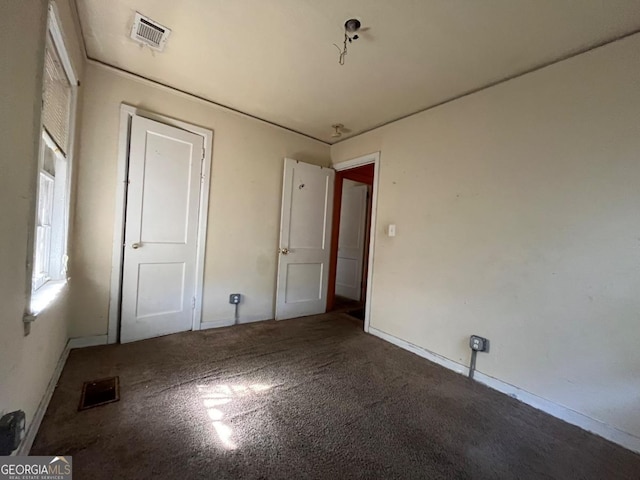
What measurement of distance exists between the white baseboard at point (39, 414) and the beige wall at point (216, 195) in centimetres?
51

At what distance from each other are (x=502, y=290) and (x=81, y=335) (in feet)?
11.9

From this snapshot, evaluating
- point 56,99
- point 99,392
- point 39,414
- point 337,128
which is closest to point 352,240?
point 337,128

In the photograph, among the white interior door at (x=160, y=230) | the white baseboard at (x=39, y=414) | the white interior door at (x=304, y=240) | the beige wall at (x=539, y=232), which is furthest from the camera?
the white interior door at (x=304, y=240)

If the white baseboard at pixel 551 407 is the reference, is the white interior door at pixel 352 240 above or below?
above

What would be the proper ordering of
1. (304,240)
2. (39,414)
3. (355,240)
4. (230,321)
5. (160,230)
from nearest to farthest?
(39,414) < (160,230) < (230,321) < (304,240) < (355,240)

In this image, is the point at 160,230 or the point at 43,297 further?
the point at 160,230

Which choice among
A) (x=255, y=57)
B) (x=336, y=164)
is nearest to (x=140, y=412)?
(x=255, y=57)

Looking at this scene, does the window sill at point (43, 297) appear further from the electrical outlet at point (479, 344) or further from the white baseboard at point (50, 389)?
the electrical outlet at point (479, 344)

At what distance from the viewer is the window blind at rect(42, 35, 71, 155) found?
153 cm

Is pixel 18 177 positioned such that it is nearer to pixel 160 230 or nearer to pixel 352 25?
pixel 160 230

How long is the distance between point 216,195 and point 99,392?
200 centimetres

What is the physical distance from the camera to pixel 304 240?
12.2 ft

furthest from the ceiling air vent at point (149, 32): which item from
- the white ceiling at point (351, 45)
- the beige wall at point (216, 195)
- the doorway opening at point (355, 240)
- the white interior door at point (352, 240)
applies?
the white interior door at point (352, 240)

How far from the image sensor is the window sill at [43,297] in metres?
1.27
